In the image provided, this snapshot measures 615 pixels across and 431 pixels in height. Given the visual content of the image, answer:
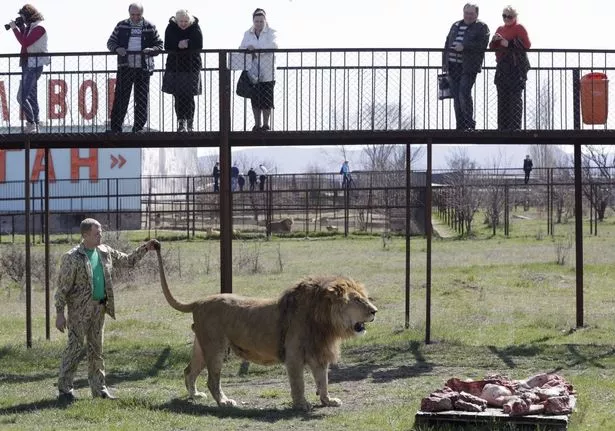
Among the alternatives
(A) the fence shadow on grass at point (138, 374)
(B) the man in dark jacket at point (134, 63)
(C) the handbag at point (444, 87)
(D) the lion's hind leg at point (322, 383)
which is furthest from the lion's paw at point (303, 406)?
(C) the handbag at point (444, 87)

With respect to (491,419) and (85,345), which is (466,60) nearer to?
(85,345)

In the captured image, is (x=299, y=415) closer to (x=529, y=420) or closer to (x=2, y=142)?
(x=529, y=420)

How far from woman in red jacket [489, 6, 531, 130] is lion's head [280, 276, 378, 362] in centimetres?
550

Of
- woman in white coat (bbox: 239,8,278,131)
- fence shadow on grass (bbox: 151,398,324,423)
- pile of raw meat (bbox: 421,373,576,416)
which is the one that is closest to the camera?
pile of raw meat (bbox: 421,373,576,416)

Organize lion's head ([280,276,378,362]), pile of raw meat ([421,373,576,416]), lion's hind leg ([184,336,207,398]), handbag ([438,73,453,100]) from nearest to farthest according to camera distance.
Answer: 1. pile of raw meat ([421,373,576,416])
2. lion's head ([280,276,378,362])
3. lion's hind leg ([184,336,207,398])
4. handbag ([438,73,453,100])

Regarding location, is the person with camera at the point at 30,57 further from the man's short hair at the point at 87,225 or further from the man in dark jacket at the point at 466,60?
the man in dark jacket at the point at 466,60

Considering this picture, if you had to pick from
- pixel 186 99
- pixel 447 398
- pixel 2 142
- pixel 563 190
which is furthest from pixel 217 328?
pixel 563 190

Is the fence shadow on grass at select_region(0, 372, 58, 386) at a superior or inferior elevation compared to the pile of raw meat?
inferior

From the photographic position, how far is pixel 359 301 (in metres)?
10.8

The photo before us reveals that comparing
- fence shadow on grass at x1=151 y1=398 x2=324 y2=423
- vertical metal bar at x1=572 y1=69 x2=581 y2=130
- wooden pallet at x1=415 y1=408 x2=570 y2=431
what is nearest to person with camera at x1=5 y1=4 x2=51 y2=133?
fence shadow on grass at x1=151 y1=398 x2=324 y2=423

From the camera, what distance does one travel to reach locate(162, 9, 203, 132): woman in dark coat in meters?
15.3

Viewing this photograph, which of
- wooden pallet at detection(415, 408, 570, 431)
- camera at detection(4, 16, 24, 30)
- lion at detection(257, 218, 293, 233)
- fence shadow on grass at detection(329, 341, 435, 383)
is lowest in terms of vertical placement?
fence shadow on grass at detection(329, 341, 435, 383)

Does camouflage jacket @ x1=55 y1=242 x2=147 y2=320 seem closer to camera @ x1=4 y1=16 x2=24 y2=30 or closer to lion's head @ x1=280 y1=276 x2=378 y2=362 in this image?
lion's head @ x1=280 y1=276 x2=378 y2=362

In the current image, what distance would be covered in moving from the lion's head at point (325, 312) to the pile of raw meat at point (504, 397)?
106cm
